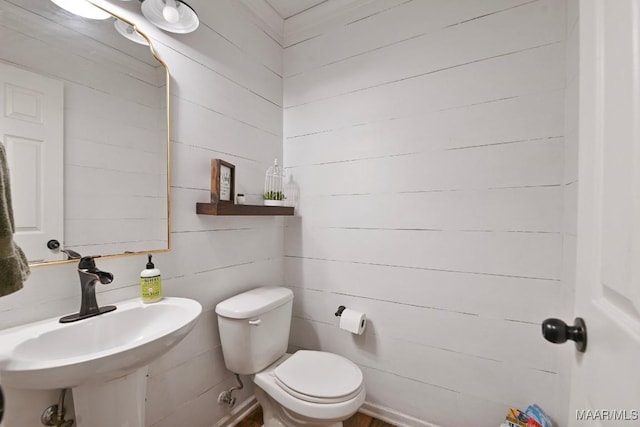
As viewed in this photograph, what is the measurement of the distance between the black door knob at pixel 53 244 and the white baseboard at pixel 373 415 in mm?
1212

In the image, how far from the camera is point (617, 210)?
0.43m

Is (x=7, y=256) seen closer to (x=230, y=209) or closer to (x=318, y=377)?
(x=230, y=209)

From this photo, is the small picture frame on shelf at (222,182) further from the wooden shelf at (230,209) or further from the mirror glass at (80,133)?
the mirror glass at (80,133)

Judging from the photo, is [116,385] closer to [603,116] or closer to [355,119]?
[603,116]

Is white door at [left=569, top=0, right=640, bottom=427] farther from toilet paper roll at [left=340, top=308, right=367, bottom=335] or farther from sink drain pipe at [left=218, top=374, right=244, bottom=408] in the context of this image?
sink drain pipe at [left=218, top=374, right=244, bottom=408]

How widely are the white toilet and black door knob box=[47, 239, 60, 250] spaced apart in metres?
0.70

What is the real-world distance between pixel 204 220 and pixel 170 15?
3.03 feet

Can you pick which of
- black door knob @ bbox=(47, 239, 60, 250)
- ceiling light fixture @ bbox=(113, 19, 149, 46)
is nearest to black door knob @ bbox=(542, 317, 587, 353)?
black door knob @ bbox=(47, 239, 60, 250)

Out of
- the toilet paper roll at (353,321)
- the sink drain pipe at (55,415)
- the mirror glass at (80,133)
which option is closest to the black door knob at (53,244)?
the mirror glass at (80,133)

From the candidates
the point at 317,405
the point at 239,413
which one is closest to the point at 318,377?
the point at 317,405

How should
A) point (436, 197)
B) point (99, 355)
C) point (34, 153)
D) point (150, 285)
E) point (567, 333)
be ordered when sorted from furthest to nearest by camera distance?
point (436, 197), point (150, 285), point (34, 153), point (99, 355), point (567, 333)

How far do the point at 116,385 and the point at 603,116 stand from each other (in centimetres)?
143

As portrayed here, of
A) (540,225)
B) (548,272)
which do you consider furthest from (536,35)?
(548,272)

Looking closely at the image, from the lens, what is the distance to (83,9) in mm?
1026
